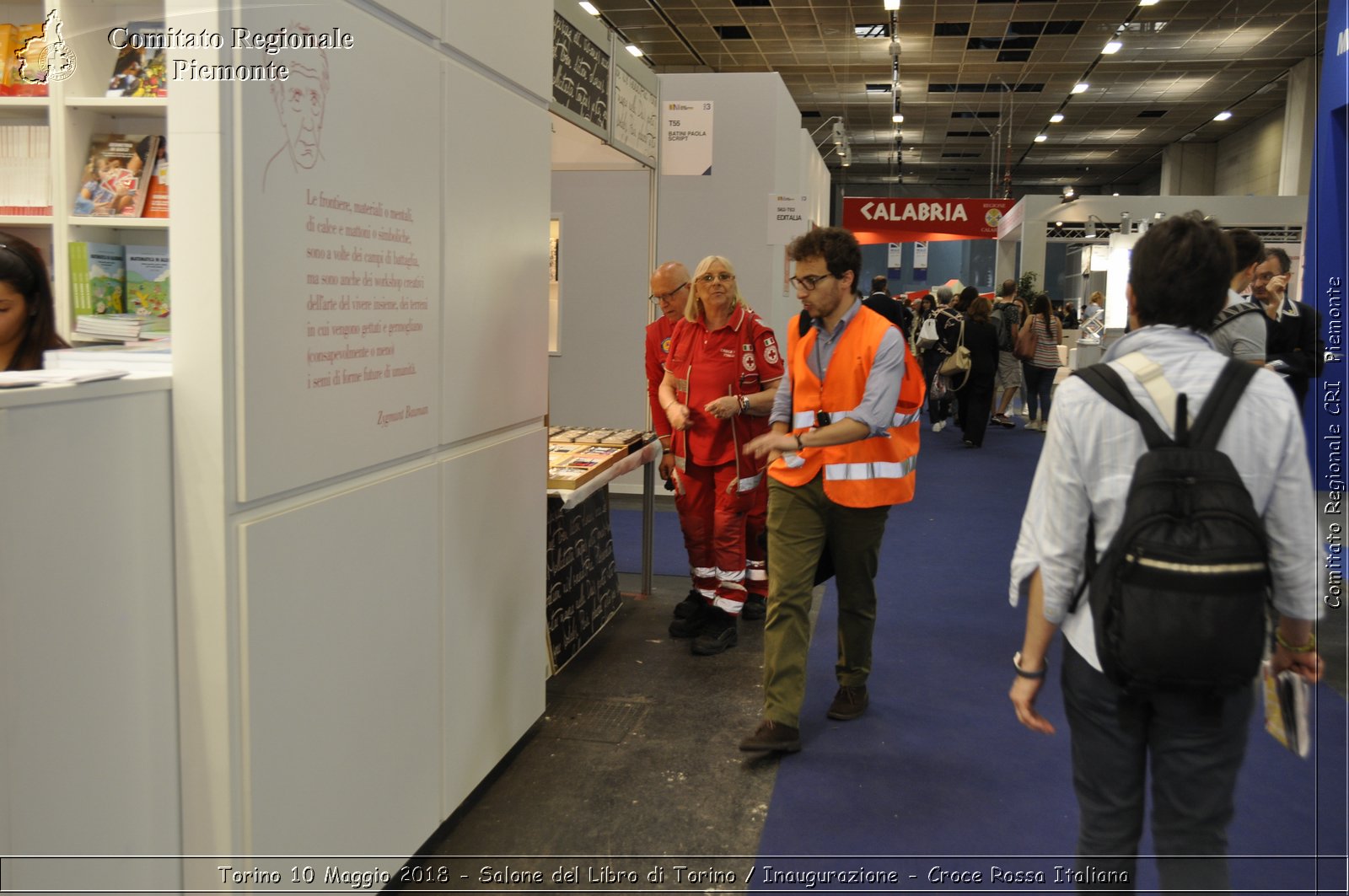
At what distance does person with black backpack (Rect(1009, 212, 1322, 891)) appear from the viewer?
163 cm

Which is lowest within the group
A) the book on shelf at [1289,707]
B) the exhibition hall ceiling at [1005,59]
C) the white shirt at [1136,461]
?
the book on shelf at [1289,707]

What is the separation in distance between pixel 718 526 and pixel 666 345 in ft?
2.69

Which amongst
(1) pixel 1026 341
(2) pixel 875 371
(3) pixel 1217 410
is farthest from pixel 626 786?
(1) pixel 1026 341

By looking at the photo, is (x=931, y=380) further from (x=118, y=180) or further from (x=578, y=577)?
(x=118, y=180)

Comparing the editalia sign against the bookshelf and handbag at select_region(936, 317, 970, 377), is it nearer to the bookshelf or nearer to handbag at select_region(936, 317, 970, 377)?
handbag at select_region(936, 317, 970, 377)

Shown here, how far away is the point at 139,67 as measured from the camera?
3.30 m

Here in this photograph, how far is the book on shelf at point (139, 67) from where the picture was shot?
3.26 m

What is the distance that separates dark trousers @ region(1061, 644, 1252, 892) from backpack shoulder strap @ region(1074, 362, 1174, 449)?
1.34 feet

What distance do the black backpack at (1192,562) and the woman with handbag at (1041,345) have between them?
383 inches

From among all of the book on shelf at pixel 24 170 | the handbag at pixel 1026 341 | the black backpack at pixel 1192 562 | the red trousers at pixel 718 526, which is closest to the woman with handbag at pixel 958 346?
the handbag at pixel 1026 341

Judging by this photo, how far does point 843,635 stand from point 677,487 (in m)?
1.06

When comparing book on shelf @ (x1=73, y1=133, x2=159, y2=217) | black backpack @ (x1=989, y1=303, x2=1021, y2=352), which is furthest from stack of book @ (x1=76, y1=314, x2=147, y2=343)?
black backpack @ (x1=989, y1=303, x2=1021, y2=352)

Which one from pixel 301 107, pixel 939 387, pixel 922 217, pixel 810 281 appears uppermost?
pixel 922 217

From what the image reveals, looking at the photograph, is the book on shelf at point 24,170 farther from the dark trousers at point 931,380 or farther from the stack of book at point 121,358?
the dark trousers at point 931,380
